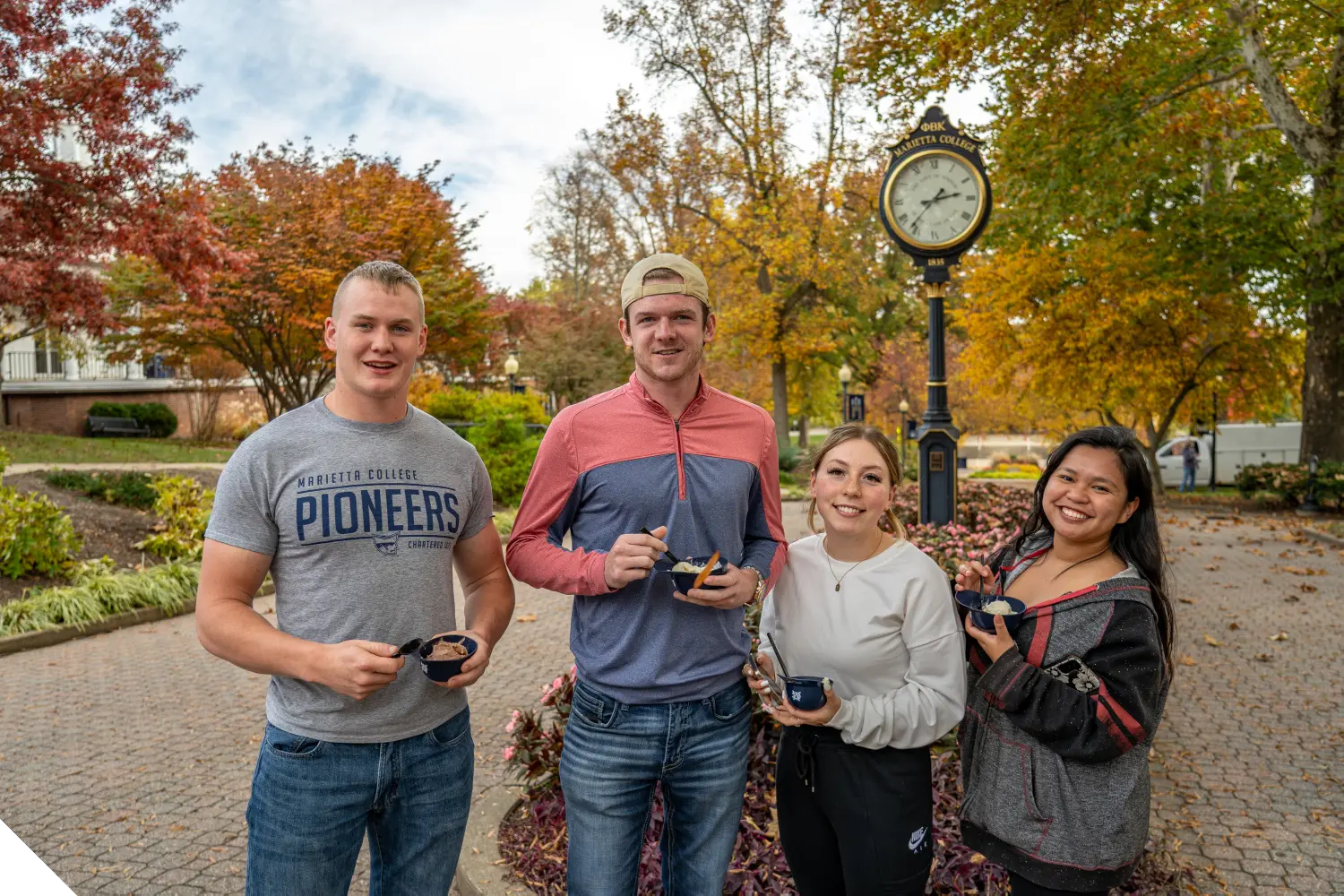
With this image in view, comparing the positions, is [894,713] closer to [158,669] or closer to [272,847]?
[272,847]

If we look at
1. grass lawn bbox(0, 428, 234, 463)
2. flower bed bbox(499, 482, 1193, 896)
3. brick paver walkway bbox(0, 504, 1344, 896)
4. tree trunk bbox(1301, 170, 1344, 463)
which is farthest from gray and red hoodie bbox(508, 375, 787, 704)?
grass lawn bbox(0, 428, 234, 463)

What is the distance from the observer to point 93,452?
19.2 meters

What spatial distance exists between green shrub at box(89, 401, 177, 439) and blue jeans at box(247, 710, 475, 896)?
3060 cm

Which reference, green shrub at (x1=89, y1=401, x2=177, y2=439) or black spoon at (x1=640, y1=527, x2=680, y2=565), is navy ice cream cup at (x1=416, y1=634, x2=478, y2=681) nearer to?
black spoon at (x1=640, y1=527, x2=680, y2=565)

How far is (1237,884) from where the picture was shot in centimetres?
347

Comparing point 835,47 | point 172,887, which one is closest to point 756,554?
point 172,887

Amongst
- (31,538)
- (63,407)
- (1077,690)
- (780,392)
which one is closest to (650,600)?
(1077,690)

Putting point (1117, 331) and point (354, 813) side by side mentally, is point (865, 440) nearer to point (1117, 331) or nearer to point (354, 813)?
point (354, 813)

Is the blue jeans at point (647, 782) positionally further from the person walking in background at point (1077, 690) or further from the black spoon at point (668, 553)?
the person walking in background at point (1077, 690)

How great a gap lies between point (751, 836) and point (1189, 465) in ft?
87.1

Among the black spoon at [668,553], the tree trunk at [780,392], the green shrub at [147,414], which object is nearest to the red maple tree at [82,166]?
the black spoon at [668,553]

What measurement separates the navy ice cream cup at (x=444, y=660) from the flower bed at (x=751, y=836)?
1.23 m

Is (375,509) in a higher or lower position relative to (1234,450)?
higher

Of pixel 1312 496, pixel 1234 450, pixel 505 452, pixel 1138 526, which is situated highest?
pixel 1138 526
